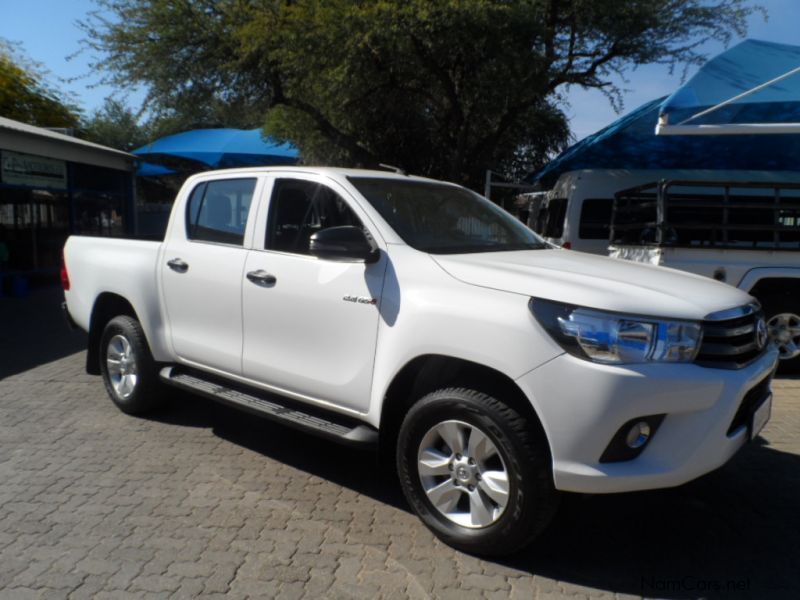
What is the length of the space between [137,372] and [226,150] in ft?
45.0

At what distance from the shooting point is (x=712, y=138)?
444 inches

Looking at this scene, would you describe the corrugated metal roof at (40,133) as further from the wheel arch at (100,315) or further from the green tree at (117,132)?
the green tree at (117,132)

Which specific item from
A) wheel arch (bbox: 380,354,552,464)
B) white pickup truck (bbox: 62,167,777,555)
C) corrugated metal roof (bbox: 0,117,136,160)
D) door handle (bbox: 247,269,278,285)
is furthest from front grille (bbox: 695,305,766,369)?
corrugated metal roof (bbox: 0,117,136,160)

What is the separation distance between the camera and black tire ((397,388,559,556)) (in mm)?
2904

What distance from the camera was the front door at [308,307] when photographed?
139 inches

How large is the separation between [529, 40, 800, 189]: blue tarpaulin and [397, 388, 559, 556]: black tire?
680cm

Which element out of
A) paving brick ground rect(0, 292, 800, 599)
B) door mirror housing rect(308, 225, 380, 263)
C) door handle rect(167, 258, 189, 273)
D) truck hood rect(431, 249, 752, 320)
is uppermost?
door mirror housing rect(308, 225, 380, 263)

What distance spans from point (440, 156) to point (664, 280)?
12710mm

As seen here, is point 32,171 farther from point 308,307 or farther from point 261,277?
point 308,307

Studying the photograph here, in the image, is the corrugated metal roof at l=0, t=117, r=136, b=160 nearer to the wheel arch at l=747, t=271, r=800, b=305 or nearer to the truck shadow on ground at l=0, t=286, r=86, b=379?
the truck shadow on ground at l=0, t=286, r=86, b=379

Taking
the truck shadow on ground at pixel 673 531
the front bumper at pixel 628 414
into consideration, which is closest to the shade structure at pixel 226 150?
the truck shadow on ground at pixel 673 531

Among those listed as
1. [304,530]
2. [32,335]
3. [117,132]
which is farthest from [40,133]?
[117,132]

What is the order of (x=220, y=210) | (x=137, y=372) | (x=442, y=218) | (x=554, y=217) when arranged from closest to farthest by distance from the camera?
1. (x=442, y=218)
2. (x=220, y=210)
3. (x=137, y=372)
4. (x=554, y=217)

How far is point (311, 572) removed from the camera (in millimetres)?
3080
